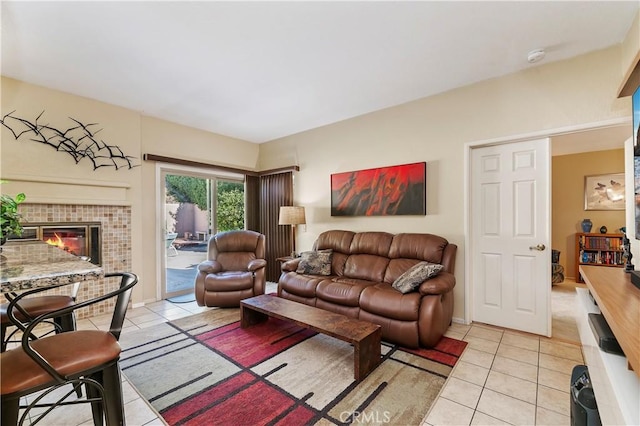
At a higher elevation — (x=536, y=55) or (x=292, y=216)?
(x=536, y=55)

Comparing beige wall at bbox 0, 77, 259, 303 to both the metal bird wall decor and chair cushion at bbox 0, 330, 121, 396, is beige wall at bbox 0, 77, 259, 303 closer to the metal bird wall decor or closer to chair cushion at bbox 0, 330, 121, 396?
the metal bird wall decor

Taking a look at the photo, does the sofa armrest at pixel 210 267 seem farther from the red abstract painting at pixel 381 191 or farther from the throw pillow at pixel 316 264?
the red abstract painting at pixel 381 191

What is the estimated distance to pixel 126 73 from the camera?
283 cm

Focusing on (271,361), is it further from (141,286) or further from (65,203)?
(65,203)

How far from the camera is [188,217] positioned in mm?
4586

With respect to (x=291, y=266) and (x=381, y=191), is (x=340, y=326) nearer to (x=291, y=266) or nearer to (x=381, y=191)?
(x=291, y=266)

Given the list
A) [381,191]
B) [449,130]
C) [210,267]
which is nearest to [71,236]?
[210,267]

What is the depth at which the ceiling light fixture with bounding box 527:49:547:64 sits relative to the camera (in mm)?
2462

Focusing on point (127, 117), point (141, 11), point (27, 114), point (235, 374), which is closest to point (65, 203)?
→ point (27, 114)

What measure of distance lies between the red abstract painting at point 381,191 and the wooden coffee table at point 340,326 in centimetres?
173

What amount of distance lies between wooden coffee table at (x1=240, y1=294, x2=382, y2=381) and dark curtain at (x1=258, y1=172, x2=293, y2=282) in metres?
2.12

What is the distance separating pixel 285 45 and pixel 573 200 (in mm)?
5893

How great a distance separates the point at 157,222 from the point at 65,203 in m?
1.06

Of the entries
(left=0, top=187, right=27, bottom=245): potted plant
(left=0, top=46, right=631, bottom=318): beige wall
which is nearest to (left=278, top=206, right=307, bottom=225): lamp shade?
(left=0, top=46, right=631, bottom=318): beige wall
